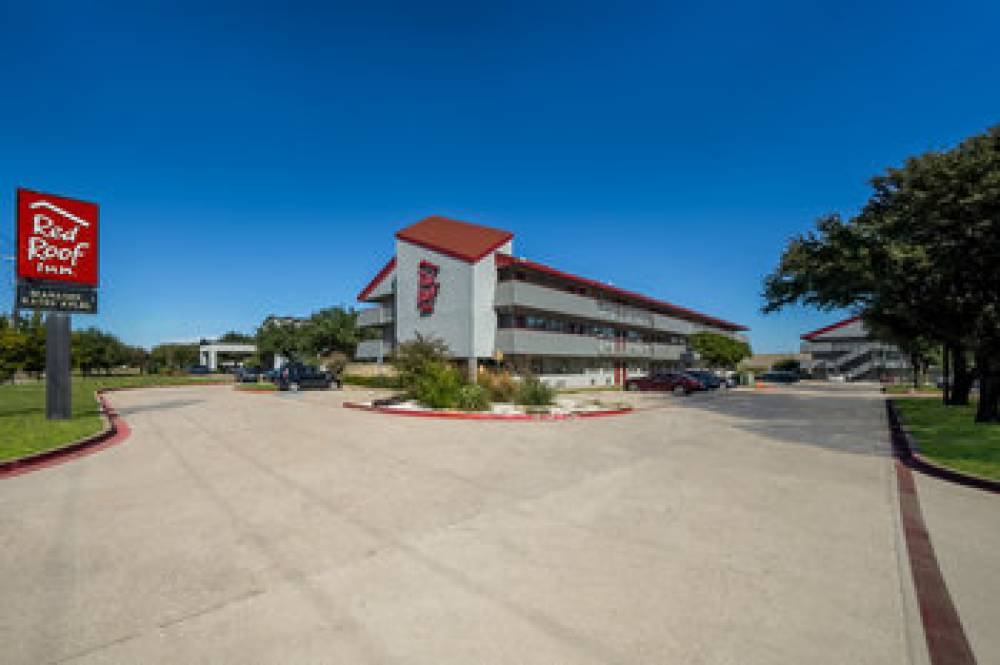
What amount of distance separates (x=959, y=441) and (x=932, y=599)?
1006 cm

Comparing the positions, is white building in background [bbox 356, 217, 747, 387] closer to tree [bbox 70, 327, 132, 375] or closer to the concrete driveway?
the concrete driveway

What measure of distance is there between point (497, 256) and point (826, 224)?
18279 millimetres

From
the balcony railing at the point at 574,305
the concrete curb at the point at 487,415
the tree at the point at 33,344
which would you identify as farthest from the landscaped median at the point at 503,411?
the tree at the point at 33,344

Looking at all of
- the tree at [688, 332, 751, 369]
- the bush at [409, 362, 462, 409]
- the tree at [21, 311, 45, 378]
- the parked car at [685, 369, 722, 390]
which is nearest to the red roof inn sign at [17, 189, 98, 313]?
the bush at [409, 362, 462, 409]

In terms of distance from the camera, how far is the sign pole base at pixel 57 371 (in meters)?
13.4

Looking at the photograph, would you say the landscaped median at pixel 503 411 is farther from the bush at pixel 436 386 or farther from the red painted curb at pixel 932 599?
the red painted curb at pixel 932 599

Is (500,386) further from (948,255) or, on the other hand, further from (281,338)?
(281,338)

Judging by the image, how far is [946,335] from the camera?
13336 millimetres

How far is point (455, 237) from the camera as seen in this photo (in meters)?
33.4

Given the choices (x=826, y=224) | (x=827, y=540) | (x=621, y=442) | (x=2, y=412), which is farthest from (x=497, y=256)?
(x=827, y=540)

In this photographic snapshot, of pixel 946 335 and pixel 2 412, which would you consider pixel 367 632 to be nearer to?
pixel 946 335

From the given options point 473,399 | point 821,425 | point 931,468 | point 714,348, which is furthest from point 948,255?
point 714,348

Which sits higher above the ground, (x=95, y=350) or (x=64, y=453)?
(x=95, y=350)

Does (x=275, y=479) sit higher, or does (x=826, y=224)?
(x=826, y=224)
